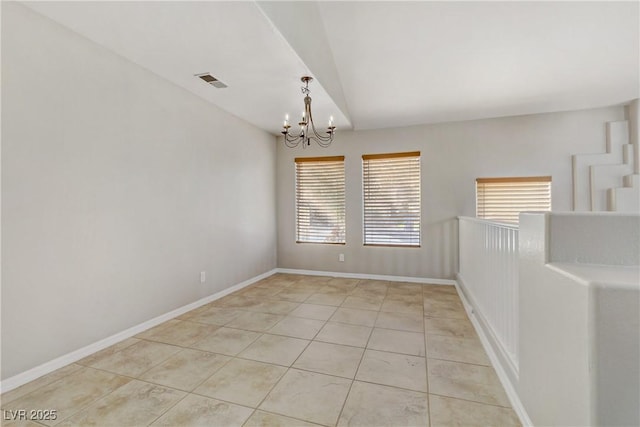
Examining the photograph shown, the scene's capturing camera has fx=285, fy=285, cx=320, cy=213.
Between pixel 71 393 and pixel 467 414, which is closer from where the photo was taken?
pixel 467 414

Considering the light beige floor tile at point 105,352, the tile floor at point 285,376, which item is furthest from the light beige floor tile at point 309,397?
the light beige floor tile at point 105,352

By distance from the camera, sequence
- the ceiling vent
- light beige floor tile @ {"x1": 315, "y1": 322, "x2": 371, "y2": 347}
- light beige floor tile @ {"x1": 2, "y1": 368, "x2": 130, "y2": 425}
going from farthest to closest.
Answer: the ceiling vent
light beige floor tile @ {"x1": 315, "y1": 322, "x2": 371, "y2": 347}
light beige floor tile @ {"x1": 2, "y1": 368, "x2": 130, "y2": 425}

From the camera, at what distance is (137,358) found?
2234 millimetres

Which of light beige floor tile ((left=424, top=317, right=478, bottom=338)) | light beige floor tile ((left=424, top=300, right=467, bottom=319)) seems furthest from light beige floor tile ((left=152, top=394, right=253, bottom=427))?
light beige floor tile ((left=424, top=300, right=467, bottom=319))

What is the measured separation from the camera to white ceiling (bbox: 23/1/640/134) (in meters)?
2.05

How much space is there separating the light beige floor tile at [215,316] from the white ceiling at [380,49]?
2.48m

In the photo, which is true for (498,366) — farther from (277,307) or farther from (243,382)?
(277,307)

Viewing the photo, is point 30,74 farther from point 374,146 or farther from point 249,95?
point 374,146

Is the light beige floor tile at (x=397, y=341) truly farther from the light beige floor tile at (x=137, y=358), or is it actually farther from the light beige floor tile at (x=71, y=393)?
the light beige floor tile at (x=71, y=393)

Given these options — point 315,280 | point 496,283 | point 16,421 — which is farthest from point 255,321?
point 496,283

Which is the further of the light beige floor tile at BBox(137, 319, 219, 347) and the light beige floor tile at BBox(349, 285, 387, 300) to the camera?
the light beige floor tile at BBox(349, 285, 387, 300)

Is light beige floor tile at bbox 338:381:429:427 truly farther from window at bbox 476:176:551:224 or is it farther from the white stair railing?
window at bbox 476:176:551:224

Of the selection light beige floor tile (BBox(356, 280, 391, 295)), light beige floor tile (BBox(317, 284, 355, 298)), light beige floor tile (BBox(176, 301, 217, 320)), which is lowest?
light beige floor tile (BBox(317, 284, 355, 298))

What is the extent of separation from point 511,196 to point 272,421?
4.24 m
